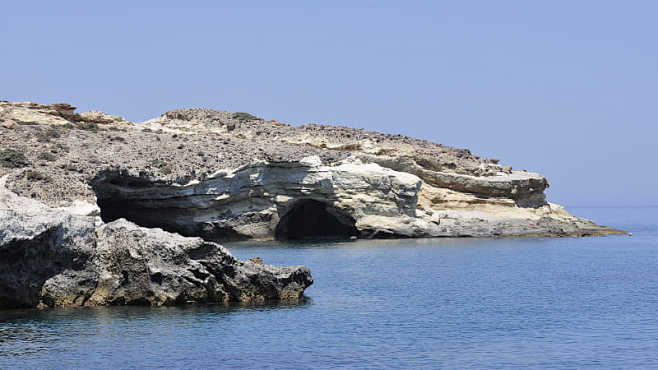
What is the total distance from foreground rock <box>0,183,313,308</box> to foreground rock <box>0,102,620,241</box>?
17.0 m

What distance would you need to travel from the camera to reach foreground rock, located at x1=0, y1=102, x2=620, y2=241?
6191cm

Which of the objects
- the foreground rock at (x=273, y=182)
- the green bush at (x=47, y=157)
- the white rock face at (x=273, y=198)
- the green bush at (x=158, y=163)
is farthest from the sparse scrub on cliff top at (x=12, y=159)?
the white rock face at (x=273, y=198)

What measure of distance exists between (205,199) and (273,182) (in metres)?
6.54

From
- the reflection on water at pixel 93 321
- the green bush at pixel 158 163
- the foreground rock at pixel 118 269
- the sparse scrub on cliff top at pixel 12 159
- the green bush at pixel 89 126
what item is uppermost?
the green bush at pixel 89 126

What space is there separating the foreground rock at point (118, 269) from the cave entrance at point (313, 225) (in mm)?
40845

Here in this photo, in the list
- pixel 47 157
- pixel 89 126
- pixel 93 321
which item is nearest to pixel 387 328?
pixel 93 321

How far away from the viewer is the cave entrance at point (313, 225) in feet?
249

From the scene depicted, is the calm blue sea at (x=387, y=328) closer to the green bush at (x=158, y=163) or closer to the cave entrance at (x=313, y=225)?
the green bush at (x=158, y=163)

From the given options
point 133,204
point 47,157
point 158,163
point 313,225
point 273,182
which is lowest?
point 313,225

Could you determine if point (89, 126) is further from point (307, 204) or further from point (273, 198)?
point (307, 204)

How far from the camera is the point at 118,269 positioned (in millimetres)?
32750

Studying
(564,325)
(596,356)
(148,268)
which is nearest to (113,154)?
(148,268)

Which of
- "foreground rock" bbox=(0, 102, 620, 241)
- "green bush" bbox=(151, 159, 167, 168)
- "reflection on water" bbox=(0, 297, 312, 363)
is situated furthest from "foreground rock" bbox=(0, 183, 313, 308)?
"green bush" bbox=(151, 159, 167, 168)

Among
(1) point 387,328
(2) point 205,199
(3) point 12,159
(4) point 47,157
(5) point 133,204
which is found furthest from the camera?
(2) point 205,199
